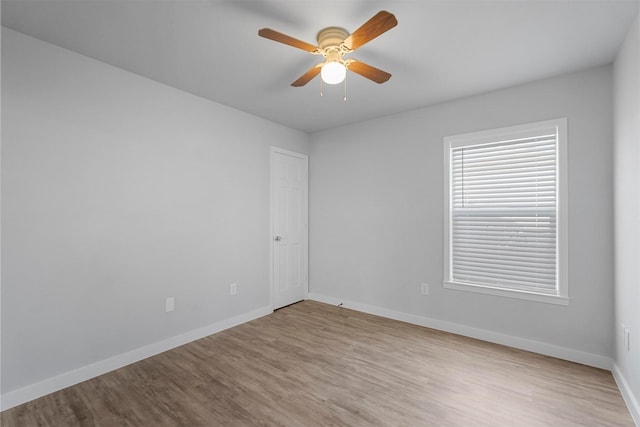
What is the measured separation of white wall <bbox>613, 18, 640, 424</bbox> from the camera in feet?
6.15

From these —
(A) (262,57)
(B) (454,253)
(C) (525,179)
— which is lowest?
(B) (454,253)

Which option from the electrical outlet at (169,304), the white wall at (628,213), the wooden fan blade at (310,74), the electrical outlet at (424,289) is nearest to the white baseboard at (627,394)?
the white wall at (628,213)

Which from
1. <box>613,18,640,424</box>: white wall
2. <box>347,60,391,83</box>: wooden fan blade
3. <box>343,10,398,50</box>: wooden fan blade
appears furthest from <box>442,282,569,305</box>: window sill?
<box>343,10,398,50</box>: wooden fan blade

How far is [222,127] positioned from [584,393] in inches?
159

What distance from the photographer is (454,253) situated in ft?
10.7

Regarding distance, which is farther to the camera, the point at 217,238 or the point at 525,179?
the point at 217,238

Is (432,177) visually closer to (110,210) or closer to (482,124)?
(482,124)

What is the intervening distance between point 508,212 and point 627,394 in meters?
1.58

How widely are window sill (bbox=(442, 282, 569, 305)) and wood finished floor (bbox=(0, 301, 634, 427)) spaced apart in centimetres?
51

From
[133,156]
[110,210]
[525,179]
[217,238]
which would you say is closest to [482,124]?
[525,179]

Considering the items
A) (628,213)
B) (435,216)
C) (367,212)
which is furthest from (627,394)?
(367,212)

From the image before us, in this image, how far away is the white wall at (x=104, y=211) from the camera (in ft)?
6.62

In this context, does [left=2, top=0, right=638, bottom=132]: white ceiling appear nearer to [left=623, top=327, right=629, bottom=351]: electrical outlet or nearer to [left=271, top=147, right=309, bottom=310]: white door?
[left=271, top=147, right=309, bottom=310]: white door

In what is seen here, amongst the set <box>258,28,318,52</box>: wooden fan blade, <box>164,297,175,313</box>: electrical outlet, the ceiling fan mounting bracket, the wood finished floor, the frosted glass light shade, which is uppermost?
the ceiling fan mounting bracket
